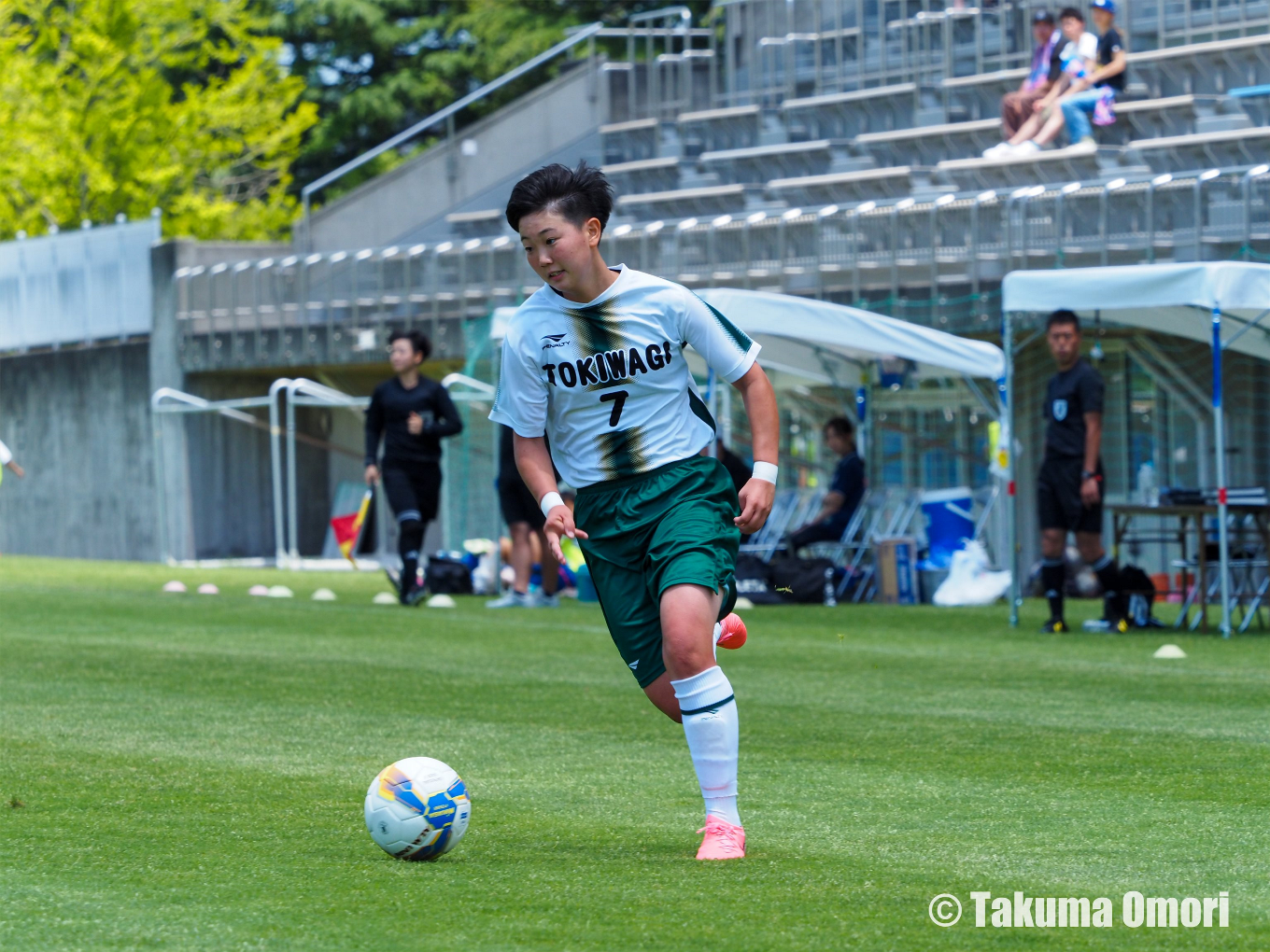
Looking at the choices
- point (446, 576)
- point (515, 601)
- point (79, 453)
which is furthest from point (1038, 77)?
point (79, 453)

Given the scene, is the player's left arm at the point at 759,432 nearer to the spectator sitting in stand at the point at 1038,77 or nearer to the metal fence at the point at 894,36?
the spectator sitting in stand at the point at 1038,77

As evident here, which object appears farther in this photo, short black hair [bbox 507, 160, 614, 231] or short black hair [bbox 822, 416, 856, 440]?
short black hair [bbox 822, 416, 856, 440]

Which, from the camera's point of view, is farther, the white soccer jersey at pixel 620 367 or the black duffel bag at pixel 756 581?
the black duffel bag at pixel 756 581

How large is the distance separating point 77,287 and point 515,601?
1584 centimetres

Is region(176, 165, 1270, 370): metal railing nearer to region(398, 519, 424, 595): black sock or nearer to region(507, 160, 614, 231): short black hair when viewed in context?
region(398, 519, 424, 595): black sock

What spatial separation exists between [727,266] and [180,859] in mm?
17125

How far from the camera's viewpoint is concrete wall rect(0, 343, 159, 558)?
1145 inches

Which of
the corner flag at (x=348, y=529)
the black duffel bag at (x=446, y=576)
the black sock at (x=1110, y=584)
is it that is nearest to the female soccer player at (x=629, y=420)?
the black sock at (x=1110, y=584)

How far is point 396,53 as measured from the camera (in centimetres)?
4641

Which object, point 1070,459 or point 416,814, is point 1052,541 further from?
point 416,814

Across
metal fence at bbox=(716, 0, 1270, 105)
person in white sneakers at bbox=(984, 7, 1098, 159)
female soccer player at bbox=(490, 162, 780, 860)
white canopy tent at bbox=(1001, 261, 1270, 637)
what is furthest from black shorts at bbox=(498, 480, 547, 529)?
metal fence at bbox=(716, 0, 1270, 105)

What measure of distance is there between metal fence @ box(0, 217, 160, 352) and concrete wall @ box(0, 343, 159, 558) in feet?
1.16

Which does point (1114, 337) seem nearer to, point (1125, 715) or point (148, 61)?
point (1125, 715)

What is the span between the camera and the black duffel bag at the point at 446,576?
1866 centimetres
